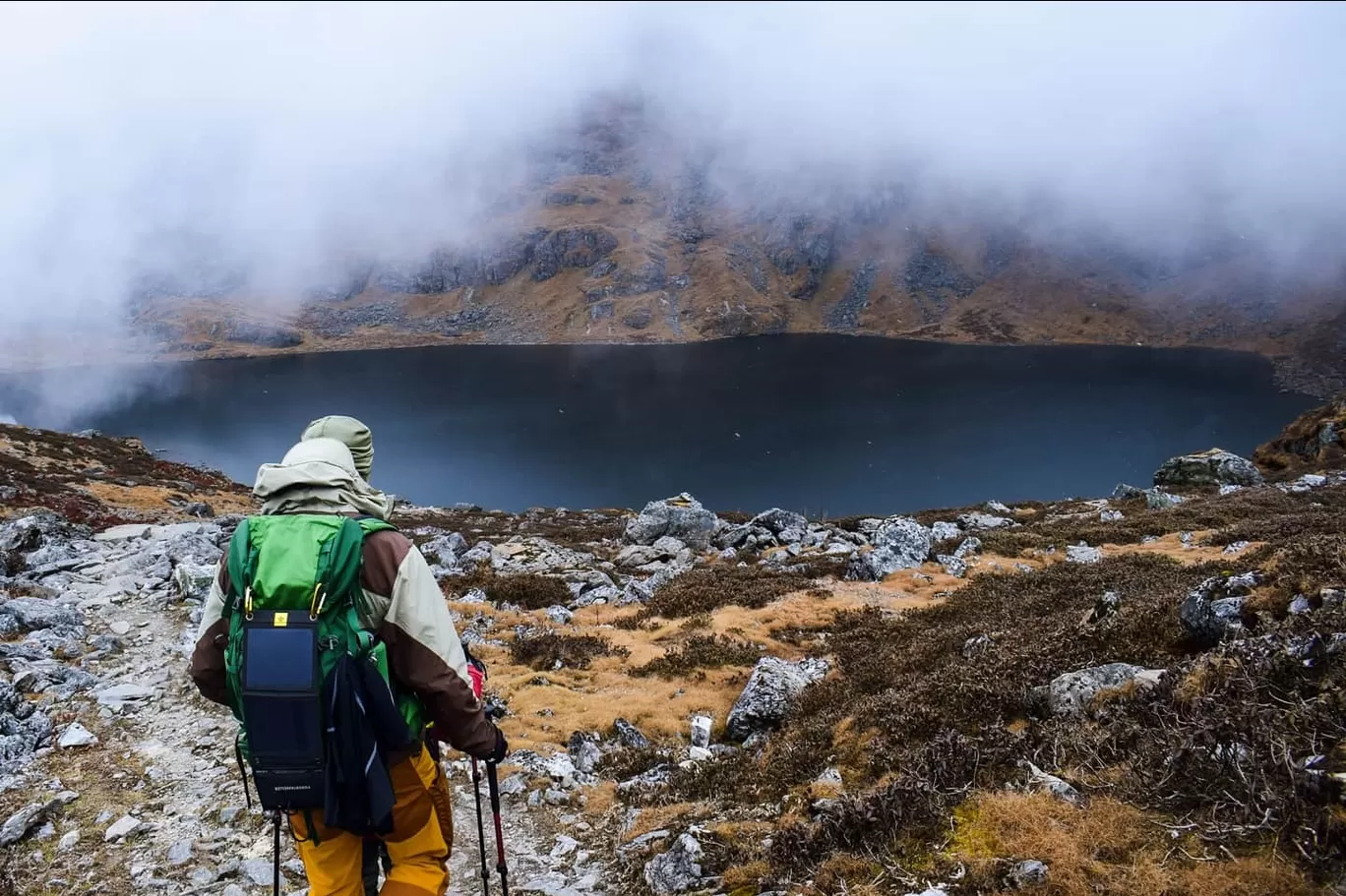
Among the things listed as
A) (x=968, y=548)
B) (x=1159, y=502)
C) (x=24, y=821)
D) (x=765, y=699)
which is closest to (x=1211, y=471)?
(x=1159, y=502)

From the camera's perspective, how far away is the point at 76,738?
9.31 metres

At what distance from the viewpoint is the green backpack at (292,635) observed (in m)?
3.64

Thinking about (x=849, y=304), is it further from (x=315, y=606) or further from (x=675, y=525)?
(x=315, y=606)

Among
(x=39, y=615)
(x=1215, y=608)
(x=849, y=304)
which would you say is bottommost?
(x=39, y=615)

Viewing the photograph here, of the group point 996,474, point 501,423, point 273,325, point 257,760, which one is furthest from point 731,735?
point 273,325

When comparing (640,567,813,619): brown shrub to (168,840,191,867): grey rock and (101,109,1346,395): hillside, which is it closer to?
(168,840,191,867): grey rock

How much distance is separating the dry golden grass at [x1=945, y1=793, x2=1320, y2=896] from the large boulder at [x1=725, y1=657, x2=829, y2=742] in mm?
5327

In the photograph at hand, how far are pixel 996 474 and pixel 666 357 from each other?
86469 mm

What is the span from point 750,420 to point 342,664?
83.5 metres

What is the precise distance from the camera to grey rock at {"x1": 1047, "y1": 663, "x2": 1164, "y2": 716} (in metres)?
6.62

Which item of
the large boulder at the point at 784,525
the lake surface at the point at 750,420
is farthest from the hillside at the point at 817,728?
the lake surface at the point at 750,420

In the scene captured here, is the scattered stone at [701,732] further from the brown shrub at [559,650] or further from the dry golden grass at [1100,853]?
the dry golden grass at [1100,853]

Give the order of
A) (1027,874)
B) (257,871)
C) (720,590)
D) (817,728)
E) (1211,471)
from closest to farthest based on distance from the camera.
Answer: (1027,874)
(257,871)
(817,728)
(720,590)
(1211,471)

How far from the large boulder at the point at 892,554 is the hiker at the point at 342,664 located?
1719 centimetres
